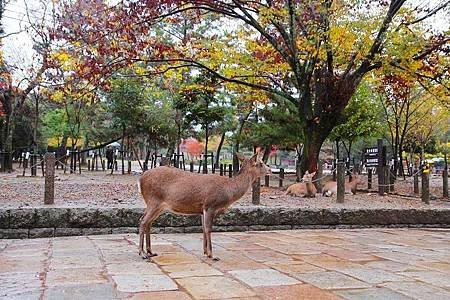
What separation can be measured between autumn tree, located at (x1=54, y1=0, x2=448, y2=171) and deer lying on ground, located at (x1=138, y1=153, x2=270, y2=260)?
6468 mm

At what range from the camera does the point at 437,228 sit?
9.46m

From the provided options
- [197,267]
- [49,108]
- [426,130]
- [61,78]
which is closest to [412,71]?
[197,267]

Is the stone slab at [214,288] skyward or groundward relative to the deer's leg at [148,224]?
Result: groundward

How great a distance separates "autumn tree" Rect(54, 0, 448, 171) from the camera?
11.1m

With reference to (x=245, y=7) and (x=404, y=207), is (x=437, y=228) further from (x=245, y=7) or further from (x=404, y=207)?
(x=245, y=7)

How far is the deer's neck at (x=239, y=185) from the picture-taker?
5.70m

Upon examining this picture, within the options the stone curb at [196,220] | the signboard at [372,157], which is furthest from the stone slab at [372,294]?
the signboard at [372,157]

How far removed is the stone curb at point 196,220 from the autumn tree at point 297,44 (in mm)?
3885

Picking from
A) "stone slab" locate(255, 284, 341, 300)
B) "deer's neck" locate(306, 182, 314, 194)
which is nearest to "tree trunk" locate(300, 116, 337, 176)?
"deer's neck" locate(306, 182, 314, 194)

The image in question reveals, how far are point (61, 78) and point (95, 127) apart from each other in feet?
34.8

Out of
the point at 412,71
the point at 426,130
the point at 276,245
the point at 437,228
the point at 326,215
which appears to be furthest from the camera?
the point at 426,130

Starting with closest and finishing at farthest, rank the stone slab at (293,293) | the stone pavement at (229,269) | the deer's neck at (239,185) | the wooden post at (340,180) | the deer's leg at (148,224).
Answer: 1. the stone slab at (293,293)
2. the stone pavement at (229,269)
3. the deer's leg at (148,224)
4. the deer's neck at (239,185)
5. the wooden post at (340,180)

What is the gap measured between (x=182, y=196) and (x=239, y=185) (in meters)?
0.77

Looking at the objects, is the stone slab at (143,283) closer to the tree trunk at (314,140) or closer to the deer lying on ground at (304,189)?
the deer lying on ground at (304,189)
